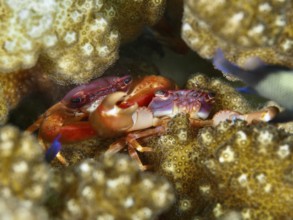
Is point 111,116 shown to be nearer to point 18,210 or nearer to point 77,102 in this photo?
point 77,102

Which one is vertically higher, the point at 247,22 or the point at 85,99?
the point at 247,22

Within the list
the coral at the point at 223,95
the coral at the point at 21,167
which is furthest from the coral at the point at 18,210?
the coral at the point at 223,95

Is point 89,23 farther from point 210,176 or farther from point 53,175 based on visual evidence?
point 210,176

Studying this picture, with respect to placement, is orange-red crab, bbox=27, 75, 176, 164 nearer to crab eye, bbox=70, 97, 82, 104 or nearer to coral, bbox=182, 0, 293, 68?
crab eye, bbox=70, 97, 82, 104

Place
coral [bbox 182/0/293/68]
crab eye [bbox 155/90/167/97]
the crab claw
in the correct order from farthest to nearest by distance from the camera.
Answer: crab eye [bbox 155/90/167/97] → the crab claw → coral [bbox 182/0/293/68]

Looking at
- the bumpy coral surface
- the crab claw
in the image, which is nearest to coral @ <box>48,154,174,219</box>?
the bumpy coral surface

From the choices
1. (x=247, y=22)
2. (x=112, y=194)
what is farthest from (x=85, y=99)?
(x=247, y=22)

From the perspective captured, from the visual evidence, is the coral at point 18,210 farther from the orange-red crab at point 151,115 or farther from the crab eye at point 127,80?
the crab eye at point 127,80
